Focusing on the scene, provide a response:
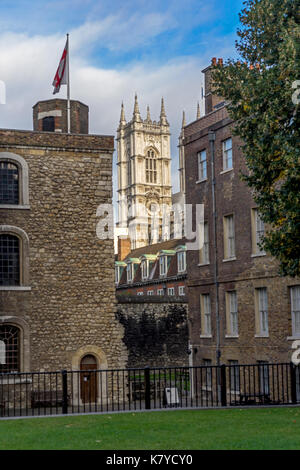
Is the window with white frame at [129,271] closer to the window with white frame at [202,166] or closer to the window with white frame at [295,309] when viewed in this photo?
the window with white frame at [202,166]

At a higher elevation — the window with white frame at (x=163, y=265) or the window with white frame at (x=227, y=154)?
the window with white frame at (x=227, y=154)

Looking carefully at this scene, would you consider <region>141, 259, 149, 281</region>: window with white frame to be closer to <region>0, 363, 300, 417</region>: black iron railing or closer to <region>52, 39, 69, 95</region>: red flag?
<region>0, 363, 300, 417</region>: black iron railing

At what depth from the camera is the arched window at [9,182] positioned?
30.2 metres

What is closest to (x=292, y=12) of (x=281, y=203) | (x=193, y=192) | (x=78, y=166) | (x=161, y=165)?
(x=281, y=203)

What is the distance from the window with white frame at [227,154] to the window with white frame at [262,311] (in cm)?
618

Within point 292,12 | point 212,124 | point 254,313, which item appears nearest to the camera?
point 292,12

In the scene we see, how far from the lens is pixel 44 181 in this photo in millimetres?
30547

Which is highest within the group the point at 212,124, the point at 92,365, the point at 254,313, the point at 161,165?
the point at 161,165

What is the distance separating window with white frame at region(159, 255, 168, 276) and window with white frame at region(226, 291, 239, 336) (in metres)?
39.6

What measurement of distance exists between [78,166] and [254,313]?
390 inches

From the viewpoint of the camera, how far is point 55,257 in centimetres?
3036

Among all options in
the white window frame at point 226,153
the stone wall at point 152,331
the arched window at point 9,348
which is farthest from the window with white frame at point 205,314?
the arched window at point 9,348

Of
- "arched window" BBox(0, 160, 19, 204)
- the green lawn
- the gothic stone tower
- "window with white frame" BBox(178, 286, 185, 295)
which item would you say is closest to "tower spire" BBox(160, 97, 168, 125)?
Answer: the gothic stone tower

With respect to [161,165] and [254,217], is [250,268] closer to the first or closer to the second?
[254,217]
